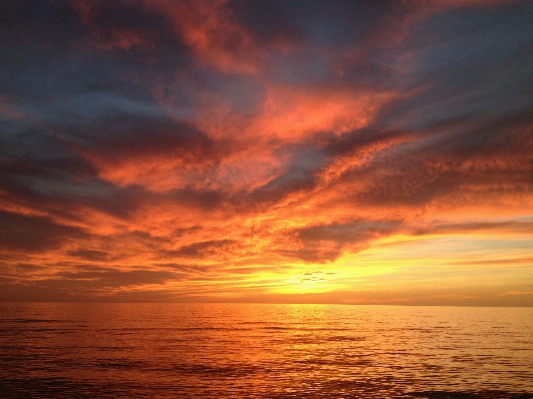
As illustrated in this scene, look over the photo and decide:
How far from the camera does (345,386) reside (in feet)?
141

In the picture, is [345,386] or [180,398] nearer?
[180,398]

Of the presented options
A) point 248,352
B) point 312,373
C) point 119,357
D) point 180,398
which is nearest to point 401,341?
point 248,352

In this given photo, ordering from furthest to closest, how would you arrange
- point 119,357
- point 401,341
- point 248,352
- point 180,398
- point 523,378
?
point 401,341 < point 248,352 < point 119,357 < point 523,378 < point 180,398

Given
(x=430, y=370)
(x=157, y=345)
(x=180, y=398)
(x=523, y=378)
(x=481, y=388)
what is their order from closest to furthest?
(x=180, y=398), (x=481, y=388), (x=523, y=378), (x=430, y=370), (x=157, y=345)

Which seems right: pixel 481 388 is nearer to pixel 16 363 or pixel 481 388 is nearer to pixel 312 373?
pixel 312 373

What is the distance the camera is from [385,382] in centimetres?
4494

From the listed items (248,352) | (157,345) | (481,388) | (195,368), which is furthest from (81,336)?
(481,388)

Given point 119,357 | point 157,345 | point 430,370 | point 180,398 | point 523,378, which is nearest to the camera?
point 180,398

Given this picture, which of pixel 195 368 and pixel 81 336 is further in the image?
pixel 81 336

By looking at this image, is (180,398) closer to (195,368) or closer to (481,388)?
(195,368)

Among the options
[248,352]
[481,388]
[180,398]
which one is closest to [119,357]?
[248,352]

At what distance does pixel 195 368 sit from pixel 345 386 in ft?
64.2

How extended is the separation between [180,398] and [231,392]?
492 cm

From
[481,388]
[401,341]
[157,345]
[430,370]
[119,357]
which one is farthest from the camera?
[401,341]
